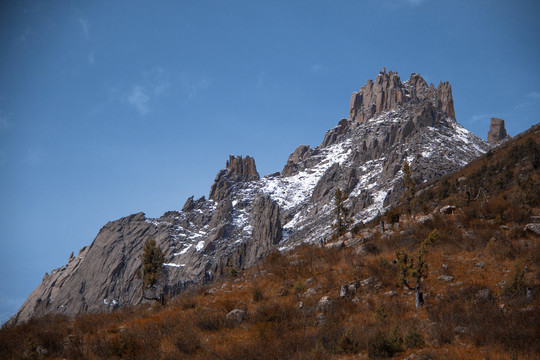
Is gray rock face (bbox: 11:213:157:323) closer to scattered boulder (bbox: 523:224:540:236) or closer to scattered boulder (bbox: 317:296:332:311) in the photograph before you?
scattered boulder (bbox: 317:296:332:311)

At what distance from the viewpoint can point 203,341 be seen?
10.8m

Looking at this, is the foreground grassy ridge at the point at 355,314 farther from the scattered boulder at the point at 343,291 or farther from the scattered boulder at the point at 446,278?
the scattered boulder at the point at 343,291

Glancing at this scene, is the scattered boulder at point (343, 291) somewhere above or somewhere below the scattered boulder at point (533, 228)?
below

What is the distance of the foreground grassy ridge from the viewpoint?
29.3 feet

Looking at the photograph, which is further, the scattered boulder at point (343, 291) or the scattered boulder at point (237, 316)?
the scattered boulder at point (343, 291)

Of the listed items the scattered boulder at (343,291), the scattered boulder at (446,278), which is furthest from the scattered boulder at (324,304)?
the scattered boulder at (446,278)

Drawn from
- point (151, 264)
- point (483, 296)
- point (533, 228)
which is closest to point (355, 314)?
point (483, 296)

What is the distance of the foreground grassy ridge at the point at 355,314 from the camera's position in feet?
29.3

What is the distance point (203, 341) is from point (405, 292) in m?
7.27

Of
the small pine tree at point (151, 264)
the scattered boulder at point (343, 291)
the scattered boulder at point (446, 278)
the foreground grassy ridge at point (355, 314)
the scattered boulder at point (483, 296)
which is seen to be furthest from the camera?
Result: the small pine tree at point (151, 264)

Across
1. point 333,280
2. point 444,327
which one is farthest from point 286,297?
point 444,327

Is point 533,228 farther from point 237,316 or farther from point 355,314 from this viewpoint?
point 237,316

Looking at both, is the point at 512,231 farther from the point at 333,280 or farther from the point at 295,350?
the point at 295,350

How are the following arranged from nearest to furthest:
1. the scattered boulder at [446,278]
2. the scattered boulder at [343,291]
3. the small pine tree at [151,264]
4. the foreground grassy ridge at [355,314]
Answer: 1. the foreground grassy ridge at [355,314]
2. the scattered boulder at [343,291]
3. the scattered boulder at [446,278]
4. the small pine tree at [151,264]
